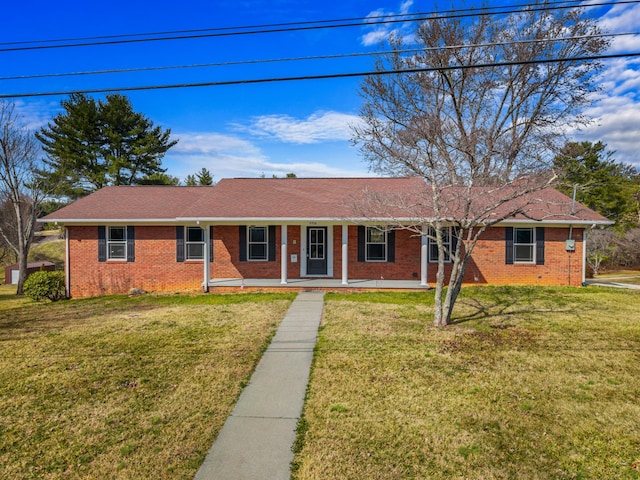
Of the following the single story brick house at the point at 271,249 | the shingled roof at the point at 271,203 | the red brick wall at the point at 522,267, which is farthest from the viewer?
the red brick wall at the point at 522,267

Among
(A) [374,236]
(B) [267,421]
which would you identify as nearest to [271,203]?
(A) [374,236]

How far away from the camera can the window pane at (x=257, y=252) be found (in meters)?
14.4

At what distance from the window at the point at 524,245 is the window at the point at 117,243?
49.4ft

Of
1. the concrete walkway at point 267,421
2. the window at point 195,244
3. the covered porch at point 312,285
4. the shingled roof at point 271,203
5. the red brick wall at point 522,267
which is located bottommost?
the concrete walkway at point 267,421

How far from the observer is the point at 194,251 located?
14.4 metres

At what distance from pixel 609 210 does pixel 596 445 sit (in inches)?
1222

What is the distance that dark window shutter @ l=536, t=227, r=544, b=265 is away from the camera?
45.3 ft

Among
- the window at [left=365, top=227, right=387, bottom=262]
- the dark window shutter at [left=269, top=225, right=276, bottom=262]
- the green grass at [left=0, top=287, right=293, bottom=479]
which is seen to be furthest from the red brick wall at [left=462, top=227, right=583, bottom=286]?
the green grass at [left=0, top=287, right=293, bottom=479]

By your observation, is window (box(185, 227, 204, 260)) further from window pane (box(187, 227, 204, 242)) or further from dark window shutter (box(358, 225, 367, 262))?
dark window shutter (box(358, 225, 367, 262))

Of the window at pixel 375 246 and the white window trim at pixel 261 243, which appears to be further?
the white window trim at pixel 261 243

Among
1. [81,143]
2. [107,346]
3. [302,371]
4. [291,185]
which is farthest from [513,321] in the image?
[81,143]

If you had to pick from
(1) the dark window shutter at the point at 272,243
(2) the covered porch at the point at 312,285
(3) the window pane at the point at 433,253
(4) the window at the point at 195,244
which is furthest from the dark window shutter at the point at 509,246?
(4) the window at the point at 195,244

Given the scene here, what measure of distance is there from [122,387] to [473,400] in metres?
5.05

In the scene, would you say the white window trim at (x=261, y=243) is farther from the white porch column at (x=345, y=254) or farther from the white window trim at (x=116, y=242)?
the white window trim at (x=116, y=242)
